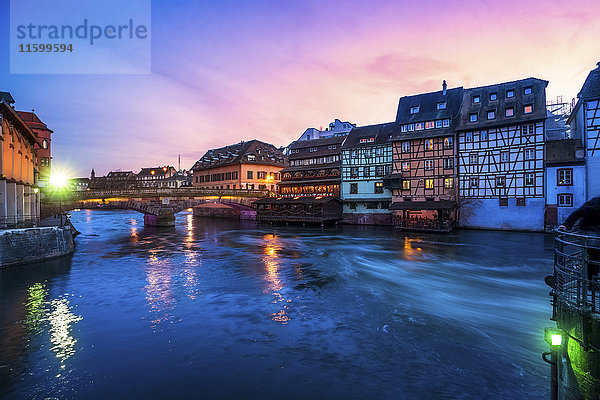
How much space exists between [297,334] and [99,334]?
7003mm

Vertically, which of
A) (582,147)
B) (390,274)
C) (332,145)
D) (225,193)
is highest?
(332,145)

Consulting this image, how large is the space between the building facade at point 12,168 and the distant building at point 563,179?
160ft

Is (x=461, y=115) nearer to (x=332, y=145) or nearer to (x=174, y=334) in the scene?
(x=332, y=145)

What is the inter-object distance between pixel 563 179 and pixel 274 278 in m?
34.4

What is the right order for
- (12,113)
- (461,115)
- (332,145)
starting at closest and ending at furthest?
(12,113)
(461,115)
(332,145)

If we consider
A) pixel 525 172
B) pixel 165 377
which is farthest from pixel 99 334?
pixel 525 172

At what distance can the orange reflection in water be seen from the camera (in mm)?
12617

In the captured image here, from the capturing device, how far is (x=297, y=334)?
35.5ft

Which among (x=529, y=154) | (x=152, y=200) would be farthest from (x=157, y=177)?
(x=529, y=154)

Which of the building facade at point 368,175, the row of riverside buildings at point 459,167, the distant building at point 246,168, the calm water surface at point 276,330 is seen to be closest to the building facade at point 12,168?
the calm water surface at point 276,330

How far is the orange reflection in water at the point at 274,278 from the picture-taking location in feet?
41.4

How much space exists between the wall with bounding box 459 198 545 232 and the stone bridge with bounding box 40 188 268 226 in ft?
123

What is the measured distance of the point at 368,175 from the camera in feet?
160

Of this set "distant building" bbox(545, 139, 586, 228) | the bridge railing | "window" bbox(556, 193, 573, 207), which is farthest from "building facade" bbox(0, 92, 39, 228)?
"window" bbox(556, 193, 573, 207)
